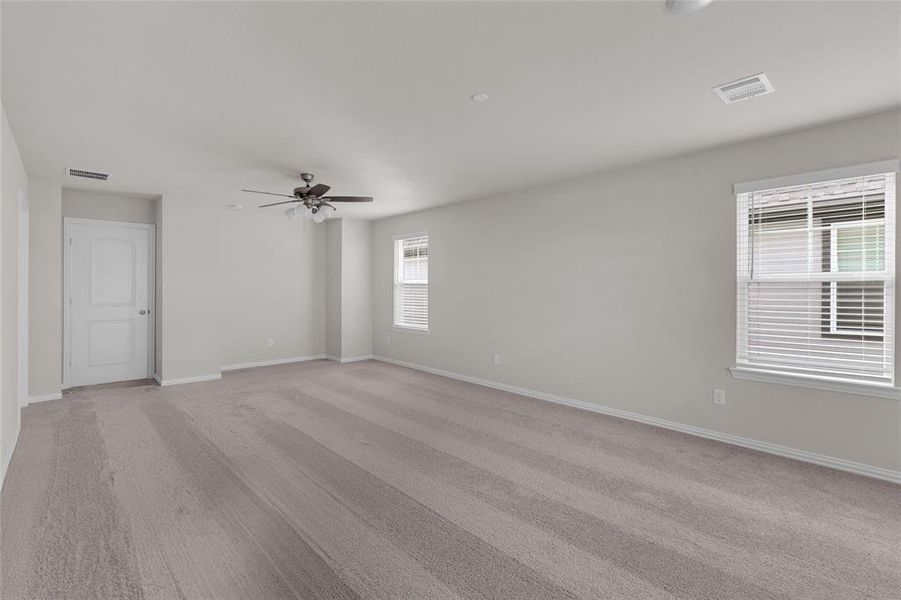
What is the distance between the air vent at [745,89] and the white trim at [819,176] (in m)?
1.02

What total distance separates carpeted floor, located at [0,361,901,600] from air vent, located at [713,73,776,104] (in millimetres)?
2619

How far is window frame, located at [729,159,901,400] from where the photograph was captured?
3053 millimetres

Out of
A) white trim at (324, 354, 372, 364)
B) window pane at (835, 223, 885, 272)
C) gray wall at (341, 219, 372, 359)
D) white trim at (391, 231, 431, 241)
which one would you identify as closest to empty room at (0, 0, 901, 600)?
window pane at (835, 223, 885, 272)

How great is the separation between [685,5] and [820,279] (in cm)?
259

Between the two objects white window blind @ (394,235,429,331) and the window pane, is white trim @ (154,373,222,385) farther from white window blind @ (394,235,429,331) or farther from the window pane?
the window pane

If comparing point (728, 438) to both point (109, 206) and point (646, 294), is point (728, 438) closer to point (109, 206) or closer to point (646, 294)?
point (646, 294)

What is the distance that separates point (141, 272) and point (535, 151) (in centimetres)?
568

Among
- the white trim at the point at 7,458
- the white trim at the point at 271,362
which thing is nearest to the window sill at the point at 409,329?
the white trim at the point at 271,362

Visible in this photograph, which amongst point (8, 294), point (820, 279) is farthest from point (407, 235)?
point (820, 279)

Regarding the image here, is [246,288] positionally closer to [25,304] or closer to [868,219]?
[25,304]

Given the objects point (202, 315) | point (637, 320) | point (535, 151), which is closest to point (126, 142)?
point (202, 315)

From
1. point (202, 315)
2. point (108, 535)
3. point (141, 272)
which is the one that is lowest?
point (108, 535)

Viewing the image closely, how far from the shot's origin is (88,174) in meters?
4.77

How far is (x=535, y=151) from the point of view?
397 centimetres
